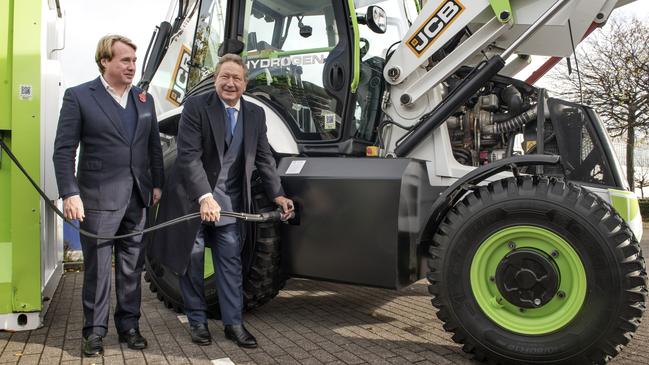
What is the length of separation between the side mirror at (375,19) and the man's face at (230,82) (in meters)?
1.12

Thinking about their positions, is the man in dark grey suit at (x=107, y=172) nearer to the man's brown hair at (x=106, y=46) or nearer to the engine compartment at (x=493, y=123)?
the man's brown hair at (x=106, y=46)

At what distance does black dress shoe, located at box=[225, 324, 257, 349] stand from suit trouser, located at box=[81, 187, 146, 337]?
60 centimetres

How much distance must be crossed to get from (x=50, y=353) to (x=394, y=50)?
304 centimetres

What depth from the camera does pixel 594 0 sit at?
3.47 meters

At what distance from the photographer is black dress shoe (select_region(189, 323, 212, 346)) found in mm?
3570

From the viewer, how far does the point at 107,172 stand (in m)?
3.38

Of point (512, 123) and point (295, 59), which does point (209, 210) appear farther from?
point (512, 123)

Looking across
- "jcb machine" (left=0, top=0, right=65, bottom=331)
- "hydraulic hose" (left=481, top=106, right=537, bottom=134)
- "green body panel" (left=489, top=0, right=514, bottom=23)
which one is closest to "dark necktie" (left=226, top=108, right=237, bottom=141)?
"jcb machine" (left=0, top=0, right=65, bottom=331)

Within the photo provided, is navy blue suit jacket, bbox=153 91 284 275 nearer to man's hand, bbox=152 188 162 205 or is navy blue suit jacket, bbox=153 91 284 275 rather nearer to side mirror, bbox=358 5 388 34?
man's hand, bbox=152 188 162 205

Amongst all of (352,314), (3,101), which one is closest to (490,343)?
(352,314)

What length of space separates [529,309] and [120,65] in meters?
2.75

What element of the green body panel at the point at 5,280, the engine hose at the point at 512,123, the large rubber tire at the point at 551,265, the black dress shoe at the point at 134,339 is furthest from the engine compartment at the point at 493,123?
the green body panel at the point at 5,280

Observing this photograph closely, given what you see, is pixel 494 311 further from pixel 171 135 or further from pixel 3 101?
pixel 3 101

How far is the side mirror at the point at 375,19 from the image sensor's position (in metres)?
4.16
